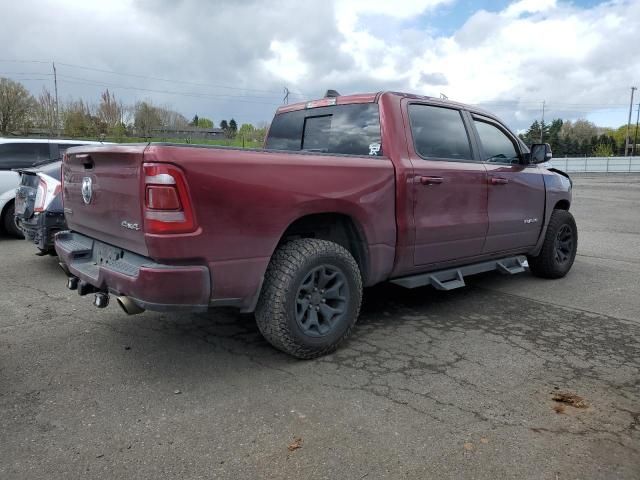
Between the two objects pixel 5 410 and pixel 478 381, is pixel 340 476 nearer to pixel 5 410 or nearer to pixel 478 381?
pixel 478 381

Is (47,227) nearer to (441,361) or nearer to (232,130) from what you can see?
(441,361)

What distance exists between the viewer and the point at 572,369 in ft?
11.8

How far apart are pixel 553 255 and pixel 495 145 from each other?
5.60ft

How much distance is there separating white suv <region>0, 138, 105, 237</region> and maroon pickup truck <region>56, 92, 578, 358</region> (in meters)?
5.74

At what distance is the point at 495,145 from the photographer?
5.23 m

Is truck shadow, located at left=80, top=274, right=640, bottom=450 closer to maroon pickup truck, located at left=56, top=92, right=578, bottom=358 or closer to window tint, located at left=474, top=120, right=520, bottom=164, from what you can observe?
maroon pickup truck, located at left=56, top=92, right=578, bottom=358

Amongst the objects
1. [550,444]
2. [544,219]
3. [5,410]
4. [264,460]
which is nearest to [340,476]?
[264,460]

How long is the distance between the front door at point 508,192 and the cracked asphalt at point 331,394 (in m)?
0.71

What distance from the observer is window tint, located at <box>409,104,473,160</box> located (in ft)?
14.3

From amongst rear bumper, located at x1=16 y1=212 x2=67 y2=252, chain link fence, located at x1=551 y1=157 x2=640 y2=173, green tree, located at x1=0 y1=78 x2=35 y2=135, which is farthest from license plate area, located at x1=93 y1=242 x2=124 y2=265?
chain link fence, located at x1=551 y1=157 x2=640 y2=173

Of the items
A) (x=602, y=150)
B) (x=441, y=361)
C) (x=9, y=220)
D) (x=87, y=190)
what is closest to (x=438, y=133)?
(x=441, y=361)

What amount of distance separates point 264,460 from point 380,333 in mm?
1952

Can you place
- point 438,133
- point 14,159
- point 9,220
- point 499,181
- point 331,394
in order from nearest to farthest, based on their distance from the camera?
point 331,394 < point 438,133 < point 499,181 < point 9,220 < point 14,159

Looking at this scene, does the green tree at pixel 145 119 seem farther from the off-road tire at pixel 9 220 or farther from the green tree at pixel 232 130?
the off-road tire at pixel 9 220
